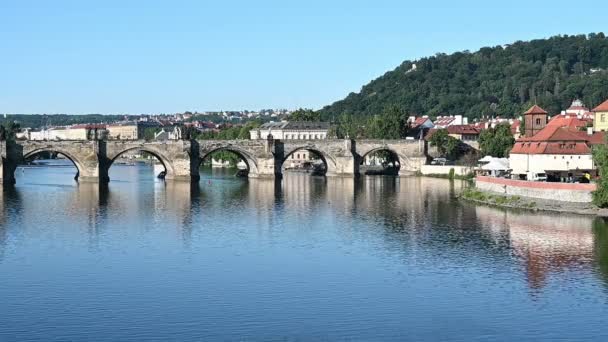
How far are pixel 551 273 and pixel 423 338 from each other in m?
9.51

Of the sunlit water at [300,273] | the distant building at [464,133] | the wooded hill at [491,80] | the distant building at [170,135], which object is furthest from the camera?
the wooded hill at [491,80]

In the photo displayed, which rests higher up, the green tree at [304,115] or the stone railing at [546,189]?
the green tree at [304,115]

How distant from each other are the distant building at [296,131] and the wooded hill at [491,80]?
32.6 m

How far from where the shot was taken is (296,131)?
12188 cm

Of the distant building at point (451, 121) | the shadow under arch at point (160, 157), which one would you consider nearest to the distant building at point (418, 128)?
the distant building at point (451, 121)

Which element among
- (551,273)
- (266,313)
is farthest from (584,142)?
(266,313)

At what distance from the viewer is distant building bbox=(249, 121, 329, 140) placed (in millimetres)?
120688

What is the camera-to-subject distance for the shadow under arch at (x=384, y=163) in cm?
8631

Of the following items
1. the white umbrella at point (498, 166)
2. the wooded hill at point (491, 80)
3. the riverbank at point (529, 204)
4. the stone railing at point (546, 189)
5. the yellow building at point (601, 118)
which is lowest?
the riverbank at point (529, 204)

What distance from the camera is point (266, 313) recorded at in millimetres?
26562

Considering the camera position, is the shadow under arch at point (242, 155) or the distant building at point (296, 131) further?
the distant building at point (296, 131)

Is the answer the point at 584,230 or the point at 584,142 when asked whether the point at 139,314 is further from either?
the point at 584,142

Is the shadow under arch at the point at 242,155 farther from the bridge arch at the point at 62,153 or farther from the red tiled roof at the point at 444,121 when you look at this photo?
the red tiled roof at the point at 444,121

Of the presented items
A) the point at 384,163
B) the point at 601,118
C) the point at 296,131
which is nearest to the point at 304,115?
the point at 296,131
